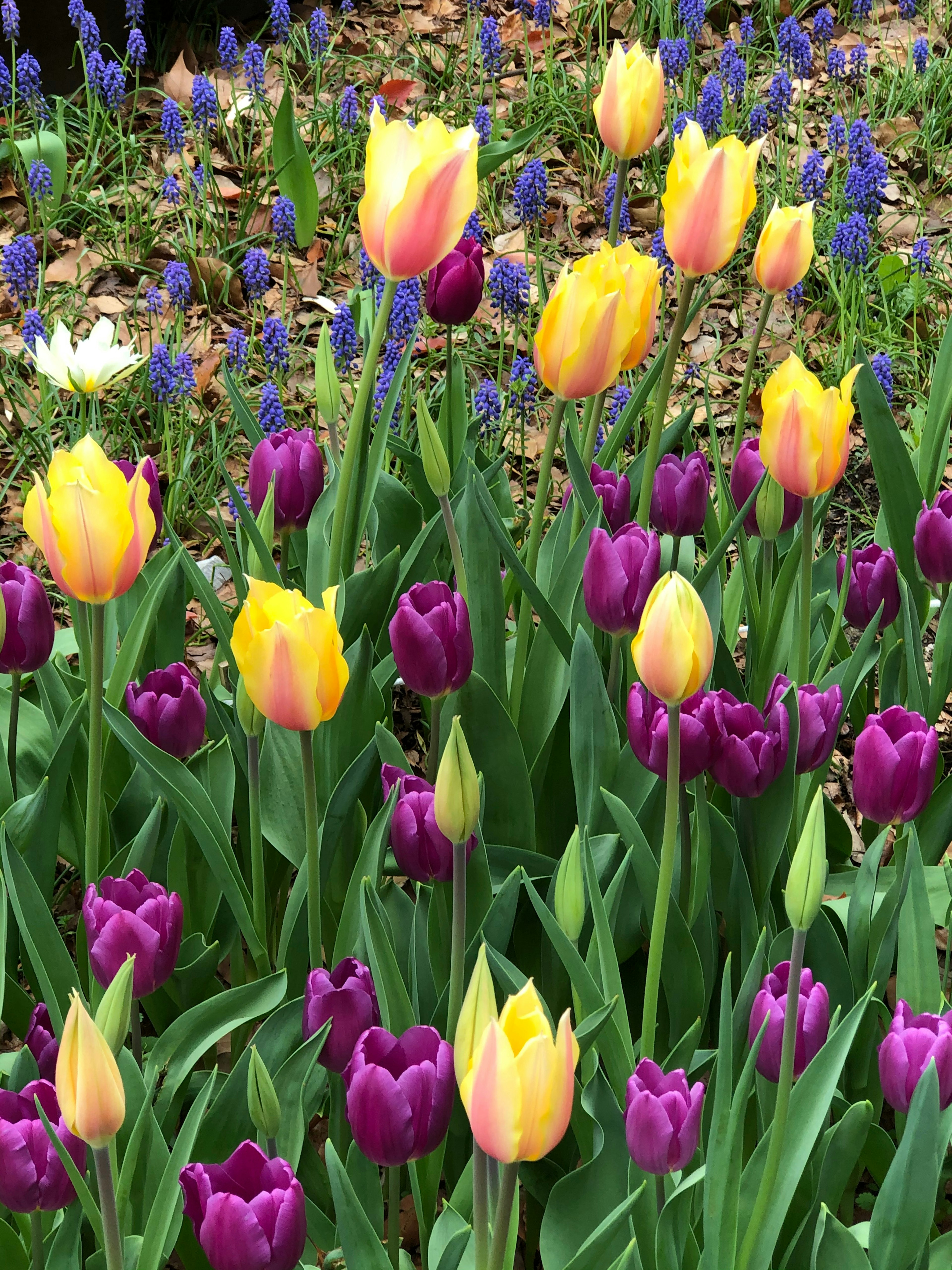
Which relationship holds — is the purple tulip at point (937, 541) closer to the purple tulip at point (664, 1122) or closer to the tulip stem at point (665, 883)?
the tulip stem at point (665, 883)

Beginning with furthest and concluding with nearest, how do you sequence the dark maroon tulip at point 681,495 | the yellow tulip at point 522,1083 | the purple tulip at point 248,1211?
the dark maroon tulip at point 681,495 → the purple tulip at point 248,1211 → the yellow tulip at point 522,1083

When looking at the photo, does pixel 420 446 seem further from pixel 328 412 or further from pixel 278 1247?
pixel 278 1247

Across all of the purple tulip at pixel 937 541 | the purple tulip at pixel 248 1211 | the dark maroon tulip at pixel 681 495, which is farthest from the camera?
the dark maroon tulip at pixel 681 495

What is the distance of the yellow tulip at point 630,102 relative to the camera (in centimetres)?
140

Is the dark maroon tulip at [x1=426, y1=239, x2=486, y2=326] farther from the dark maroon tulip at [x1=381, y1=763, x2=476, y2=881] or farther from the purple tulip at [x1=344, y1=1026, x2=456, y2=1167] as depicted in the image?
the purple tulip at [x1=344, y1=1026, x2=456, y2=1167]

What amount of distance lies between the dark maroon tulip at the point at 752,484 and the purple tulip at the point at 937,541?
0.15 m

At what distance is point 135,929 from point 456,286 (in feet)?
2.55

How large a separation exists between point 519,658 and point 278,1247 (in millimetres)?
792

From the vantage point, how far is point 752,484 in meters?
1.58

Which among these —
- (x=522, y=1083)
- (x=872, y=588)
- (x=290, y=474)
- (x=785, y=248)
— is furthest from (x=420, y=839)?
(x=785, y=248)

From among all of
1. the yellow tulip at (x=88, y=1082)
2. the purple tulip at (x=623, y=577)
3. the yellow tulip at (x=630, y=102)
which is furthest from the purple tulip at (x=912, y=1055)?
the yellow tulip at (x=630, y=102)

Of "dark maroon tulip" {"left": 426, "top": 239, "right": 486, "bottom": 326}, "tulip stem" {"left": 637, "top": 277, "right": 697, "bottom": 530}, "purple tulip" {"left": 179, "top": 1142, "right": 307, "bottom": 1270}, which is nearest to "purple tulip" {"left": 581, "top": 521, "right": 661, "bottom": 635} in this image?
"tulip stem" {"left": 637, "top": 277, "right": 697, "bottom": 530}

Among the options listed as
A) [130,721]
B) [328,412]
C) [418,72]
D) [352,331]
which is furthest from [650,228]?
[130,721]

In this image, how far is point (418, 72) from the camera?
3.59m
